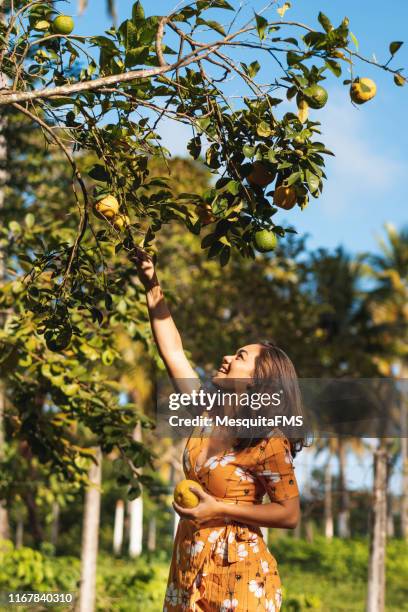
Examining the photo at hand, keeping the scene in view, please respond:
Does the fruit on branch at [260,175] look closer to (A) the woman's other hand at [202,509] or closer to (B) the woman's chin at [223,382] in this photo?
(B) the woman's chin at [223,382]

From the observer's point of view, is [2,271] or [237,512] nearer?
[237,512]

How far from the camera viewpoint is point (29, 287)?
10.2 ft

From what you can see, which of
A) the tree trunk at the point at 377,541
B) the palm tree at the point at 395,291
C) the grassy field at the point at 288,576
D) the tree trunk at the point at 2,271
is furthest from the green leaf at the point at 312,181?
the palm tree at the point at 395,291

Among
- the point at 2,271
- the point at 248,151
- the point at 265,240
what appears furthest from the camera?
the point at 2,271

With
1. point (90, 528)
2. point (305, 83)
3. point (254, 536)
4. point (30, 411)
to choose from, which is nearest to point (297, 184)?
point (305, 83)

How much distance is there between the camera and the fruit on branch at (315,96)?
8.20ft

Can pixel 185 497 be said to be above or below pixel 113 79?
below

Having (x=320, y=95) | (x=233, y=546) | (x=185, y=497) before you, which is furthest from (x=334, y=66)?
(x=233, y=546)

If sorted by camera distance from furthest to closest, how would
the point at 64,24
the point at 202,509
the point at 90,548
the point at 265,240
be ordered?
the point at 90,548 → the point at 64,24 → the point at 265,240 → the point at 202,509

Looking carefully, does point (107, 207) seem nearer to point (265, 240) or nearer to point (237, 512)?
point (265, 240)

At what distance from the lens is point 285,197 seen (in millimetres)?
2586

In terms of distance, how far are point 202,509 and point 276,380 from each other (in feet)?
1.59

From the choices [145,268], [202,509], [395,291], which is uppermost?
[395,291]

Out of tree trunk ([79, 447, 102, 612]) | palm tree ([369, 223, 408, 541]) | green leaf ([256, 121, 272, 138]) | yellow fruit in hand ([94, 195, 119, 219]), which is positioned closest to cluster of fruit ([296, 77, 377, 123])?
green leaf ([256, 121, 272, 138])
